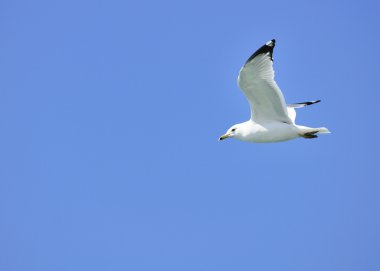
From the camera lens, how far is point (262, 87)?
12.4 m

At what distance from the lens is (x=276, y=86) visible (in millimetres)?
12328

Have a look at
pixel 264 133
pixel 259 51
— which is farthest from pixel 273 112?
pixel 259 51

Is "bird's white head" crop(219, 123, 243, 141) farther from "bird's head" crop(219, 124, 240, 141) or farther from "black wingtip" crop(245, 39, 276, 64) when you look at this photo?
"black wingtip" crop(245, 39, 276, 64)

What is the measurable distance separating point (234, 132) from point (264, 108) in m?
0.93

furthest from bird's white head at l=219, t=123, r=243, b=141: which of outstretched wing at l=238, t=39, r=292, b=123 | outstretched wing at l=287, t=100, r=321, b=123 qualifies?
outstretched wing at l=287, t=100, r=321, b=123

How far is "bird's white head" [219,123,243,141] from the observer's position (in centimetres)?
1337

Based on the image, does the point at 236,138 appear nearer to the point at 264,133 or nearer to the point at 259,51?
the point at 264,133

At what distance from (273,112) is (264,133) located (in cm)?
42

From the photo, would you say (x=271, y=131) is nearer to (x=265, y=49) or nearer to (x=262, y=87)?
(x=262, y=87)

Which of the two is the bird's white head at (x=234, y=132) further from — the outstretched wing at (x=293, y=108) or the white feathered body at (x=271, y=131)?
the outstretched wing at (x=293, y=108)

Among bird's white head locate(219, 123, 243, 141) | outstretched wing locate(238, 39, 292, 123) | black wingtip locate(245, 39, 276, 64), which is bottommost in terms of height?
bird's white head locate(219, 123, 243, 141)

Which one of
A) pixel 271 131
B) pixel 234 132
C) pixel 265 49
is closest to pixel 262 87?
pixel 265 49

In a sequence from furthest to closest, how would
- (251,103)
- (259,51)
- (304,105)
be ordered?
(304,105) → (251,103) → (259,51)

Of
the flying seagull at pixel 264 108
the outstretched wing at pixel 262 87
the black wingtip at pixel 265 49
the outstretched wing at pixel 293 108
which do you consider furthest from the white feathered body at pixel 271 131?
the black wingtip at pixel 265 49
